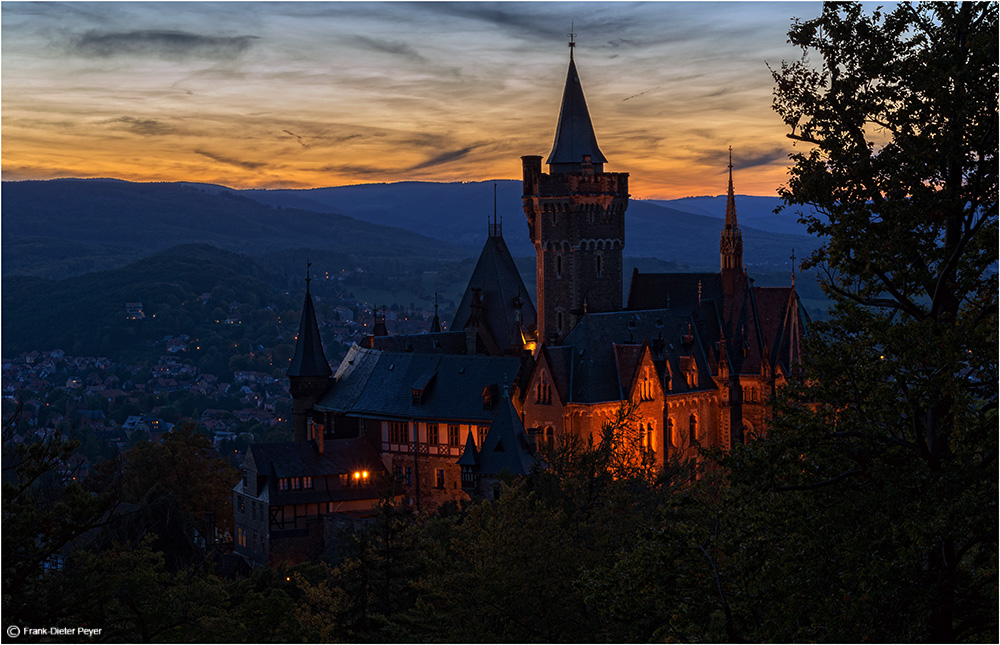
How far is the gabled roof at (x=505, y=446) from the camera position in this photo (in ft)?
247

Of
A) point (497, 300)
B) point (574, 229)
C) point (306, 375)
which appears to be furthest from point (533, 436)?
point (497, 300)

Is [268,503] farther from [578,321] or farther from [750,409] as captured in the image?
[750,409]

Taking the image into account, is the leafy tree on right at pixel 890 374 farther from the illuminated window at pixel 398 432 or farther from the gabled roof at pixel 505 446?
the illuminated window at pixel 398 432

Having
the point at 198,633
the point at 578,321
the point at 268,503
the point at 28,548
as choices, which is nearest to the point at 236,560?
the point at 268,503

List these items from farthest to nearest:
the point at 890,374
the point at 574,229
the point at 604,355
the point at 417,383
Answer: the point at 574,229 → the point at 417,383 → the point at 604,355 → the point at 890,374

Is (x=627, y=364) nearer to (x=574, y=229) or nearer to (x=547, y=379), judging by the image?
(x=547, y=379)

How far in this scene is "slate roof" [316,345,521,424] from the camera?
83.2m

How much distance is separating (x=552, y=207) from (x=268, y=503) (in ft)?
95.7

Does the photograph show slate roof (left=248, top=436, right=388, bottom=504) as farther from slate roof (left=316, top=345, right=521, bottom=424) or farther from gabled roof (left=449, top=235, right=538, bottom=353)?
gabled roof (left=449, top=235, right=538, bottom=353)

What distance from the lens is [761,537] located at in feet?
77.6

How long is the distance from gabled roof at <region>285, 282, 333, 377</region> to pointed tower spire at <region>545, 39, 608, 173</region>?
20699 mm

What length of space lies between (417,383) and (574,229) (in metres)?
15.8

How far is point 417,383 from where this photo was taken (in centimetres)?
8725

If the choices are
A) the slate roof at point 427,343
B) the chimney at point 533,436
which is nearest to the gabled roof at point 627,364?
the chimney at point 533,436
